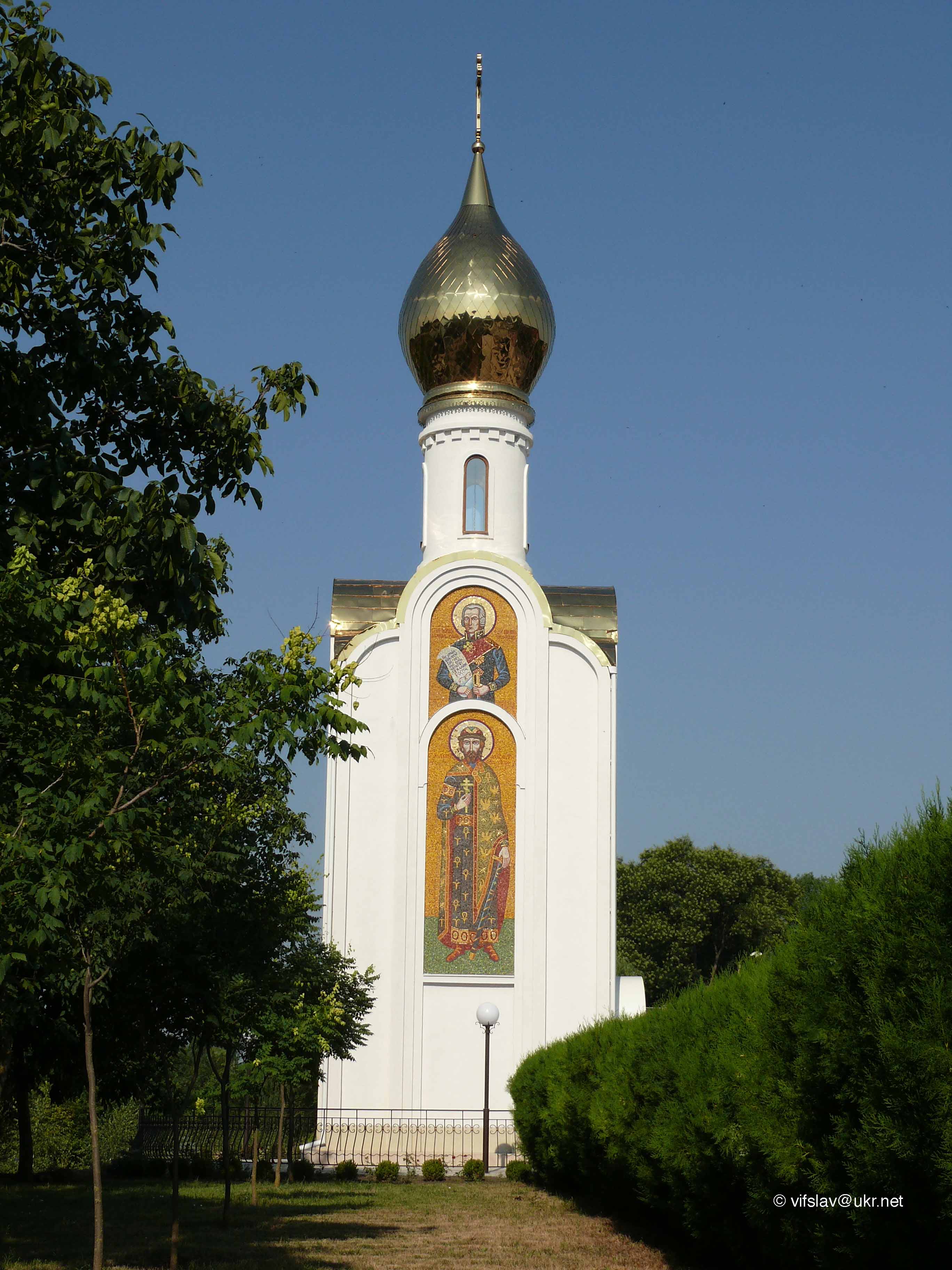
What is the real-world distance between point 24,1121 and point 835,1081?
16.4 metres

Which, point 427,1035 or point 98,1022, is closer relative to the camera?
point 98,1022

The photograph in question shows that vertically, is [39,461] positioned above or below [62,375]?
below

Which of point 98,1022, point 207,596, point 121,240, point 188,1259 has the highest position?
point 121,240

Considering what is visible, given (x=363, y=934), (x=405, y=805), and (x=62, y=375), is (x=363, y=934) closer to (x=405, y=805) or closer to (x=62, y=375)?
(x=405, y=805)

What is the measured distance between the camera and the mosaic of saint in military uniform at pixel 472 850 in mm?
23422

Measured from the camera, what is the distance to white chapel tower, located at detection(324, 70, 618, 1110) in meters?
23.1

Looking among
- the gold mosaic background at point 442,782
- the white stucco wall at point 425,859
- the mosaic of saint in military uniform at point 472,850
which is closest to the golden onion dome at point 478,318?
the white stucco wall at point 425,859

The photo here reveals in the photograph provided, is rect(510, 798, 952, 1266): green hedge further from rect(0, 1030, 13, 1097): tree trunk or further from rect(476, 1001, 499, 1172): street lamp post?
rect(476, 1001, 499, 1172): street lamp post

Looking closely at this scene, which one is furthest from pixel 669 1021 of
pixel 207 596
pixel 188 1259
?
pixel 207 596

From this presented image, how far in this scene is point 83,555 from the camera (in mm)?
8578

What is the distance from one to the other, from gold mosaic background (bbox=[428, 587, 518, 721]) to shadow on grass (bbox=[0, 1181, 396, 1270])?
8.63 metres

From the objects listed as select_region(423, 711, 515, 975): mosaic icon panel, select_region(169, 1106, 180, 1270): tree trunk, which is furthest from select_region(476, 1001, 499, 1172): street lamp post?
select_region(169, 1106, 180, 1270): tree trunk

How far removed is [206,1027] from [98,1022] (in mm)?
3214

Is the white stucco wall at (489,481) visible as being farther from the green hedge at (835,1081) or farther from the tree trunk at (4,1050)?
the tree trunk at (4,1050)
